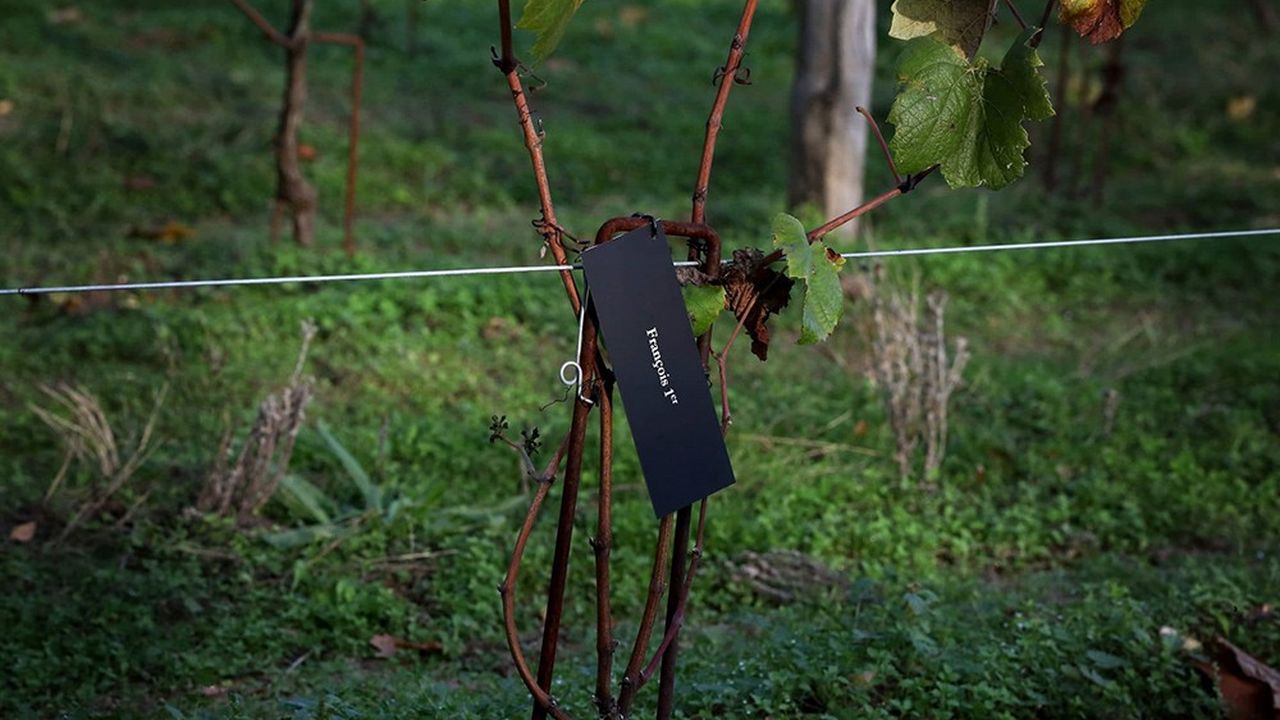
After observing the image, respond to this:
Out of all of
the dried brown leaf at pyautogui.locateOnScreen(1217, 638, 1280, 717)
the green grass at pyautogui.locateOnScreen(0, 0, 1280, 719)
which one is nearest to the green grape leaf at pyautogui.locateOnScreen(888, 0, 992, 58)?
the green grass at pyautogui.locateOnScreen(0, 0, 1280, 719)

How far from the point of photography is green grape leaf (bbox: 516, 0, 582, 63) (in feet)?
6.68

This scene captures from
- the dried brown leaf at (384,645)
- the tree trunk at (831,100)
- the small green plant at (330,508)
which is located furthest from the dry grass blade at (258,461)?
the tree trunk at (831,100)

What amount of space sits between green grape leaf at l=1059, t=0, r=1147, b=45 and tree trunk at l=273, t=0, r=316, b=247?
14.1 feet

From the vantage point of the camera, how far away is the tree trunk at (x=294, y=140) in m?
6.05

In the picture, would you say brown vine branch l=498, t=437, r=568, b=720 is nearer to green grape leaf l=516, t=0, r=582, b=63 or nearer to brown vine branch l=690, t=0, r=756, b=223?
brown vine branch l=690, t=0, r=756, b=223

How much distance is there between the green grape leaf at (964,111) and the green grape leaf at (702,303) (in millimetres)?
331

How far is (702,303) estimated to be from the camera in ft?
7.11

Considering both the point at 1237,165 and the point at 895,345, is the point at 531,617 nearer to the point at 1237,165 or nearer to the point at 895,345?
the point at 895,345

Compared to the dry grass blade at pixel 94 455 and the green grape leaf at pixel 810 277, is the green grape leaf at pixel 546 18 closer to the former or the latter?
the green grape leaf at pixel 810 277

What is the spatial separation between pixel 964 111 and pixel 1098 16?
0.84 ft

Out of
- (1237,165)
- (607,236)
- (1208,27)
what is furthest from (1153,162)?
(607,236)

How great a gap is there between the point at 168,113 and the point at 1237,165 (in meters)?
6.14

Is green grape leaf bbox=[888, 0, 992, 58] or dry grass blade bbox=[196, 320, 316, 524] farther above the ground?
green grape leaf bbox=[888, 0, 992, 58]

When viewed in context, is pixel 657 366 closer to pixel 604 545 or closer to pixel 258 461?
pixel 604 545
